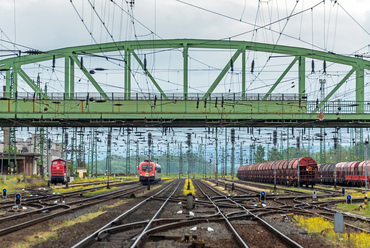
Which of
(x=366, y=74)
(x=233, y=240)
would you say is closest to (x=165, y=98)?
(x=366, y=74)

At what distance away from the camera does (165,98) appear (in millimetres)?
42500

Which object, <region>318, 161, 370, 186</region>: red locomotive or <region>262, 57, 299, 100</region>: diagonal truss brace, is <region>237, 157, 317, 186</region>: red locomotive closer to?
<region>318, 161, 370, 186</region>: red locomotive

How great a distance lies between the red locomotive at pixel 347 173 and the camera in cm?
5646

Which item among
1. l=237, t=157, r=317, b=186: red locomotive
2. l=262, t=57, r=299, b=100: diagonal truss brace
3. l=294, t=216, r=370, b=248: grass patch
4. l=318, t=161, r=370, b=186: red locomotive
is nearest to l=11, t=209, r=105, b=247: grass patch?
l=294, t=216, r=370, b=248: grass patch

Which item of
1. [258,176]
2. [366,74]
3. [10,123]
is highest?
[366,74]

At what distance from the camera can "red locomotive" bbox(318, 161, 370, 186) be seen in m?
56.5

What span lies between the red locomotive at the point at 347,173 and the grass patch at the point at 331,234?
36.0 meters

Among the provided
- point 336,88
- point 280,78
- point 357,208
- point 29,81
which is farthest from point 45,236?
point 336,88

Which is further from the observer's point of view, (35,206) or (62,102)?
(62,102)

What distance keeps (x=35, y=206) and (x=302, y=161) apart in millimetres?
40271

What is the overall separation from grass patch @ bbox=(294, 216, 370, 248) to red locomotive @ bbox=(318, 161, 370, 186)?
36.0 m

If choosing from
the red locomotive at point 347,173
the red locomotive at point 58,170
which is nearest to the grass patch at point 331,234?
the red locomotive at point 347,173

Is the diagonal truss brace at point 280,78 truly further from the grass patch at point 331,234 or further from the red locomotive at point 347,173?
the grass patch at point 331,234

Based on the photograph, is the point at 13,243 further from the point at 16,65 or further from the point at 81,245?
the point at 16,65
